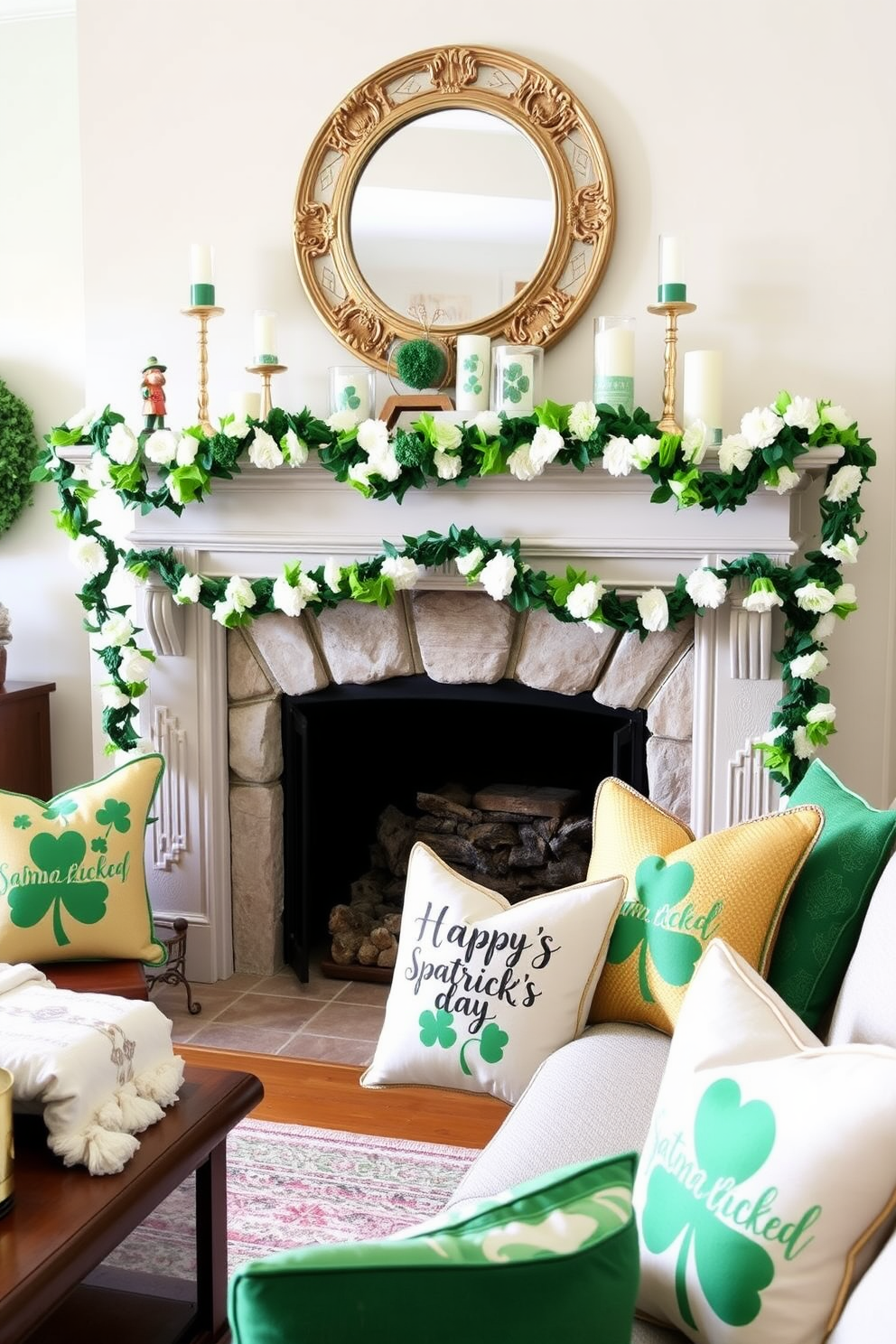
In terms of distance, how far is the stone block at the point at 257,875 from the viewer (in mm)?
3402

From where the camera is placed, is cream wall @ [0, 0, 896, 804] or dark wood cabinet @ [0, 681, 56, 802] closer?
cream wall @ [0, 0, 896, 804]

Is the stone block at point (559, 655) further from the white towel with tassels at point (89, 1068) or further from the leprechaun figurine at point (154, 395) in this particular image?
the white towel with tassels at point (89, 1068)

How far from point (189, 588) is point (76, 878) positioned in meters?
0.79

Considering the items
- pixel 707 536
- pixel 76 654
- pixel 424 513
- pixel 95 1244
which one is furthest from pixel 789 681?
pixel 76 654

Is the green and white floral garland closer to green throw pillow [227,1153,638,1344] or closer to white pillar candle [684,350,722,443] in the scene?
white pillar candle [684,350,722,443]

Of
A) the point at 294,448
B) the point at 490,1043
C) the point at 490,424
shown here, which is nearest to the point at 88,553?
the point at 294,448

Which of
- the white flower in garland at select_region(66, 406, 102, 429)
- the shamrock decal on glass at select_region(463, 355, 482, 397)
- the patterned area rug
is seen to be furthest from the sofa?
the white flower in garland at select_region(66, 406, 102, 429)

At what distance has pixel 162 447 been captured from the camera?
119 inches

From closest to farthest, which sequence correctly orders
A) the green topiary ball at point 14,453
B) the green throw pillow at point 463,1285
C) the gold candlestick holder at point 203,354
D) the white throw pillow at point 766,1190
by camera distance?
1. the green throw pillow at point 463,1285
2. the white throw pillow at point 766,1190
3. the gold candlestick holder at point 203,354
4. the green topiary ball at point 14,453

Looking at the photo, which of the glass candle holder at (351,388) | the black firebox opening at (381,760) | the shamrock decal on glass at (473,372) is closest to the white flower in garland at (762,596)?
the black firebox opening at (381,760)

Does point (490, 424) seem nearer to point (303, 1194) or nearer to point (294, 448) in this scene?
point (294, 448)

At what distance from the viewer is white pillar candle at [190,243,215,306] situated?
303 cm

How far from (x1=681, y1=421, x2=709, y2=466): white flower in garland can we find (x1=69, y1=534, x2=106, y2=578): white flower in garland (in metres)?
1.52

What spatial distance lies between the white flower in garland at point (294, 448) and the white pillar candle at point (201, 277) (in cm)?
40
